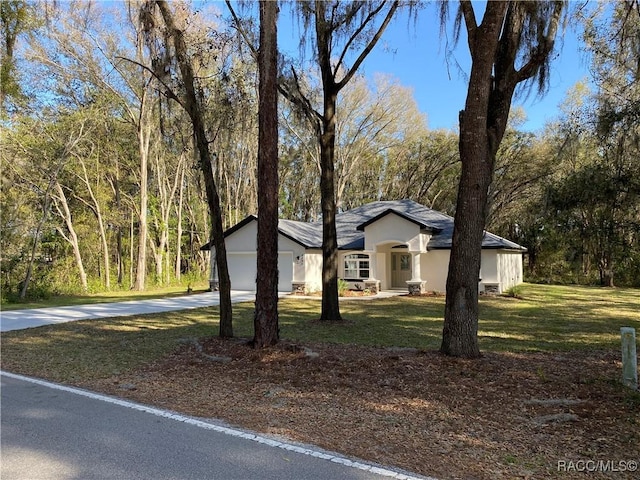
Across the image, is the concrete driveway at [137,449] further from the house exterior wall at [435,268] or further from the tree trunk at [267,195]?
the house exterior wall at [435,268]

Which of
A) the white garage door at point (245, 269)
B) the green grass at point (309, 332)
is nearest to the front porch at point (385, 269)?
the white garage door at point (245, 269)

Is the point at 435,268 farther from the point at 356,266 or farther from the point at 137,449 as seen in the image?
the point at 137,449

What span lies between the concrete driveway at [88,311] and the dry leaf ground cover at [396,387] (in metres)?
1.86

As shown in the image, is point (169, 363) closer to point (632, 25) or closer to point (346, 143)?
point (632, 25)

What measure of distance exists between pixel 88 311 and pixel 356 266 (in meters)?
12.9

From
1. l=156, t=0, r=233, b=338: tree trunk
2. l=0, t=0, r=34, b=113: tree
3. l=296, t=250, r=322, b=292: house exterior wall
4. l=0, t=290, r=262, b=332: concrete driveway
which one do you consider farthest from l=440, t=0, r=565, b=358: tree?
l=296, t=250, r=322, b=292: house exterior wall

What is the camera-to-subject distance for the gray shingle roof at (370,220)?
21.4 m

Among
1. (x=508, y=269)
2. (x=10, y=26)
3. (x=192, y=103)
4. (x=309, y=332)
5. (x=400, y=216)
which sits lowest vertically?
(x=309, y=332)

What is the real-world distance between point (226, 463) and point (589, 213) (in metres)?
10.7

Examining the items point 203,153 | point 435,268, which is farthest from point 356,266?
point 203,153

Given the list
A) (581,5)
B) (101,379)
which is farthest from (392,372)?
(581,5)

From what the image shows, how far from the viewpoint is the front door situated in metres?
24.9

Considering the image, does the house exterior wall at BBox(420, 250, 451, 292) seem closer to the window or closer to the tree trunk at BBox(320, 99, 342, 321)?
the window

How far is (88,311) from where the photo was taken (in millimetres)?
14773
